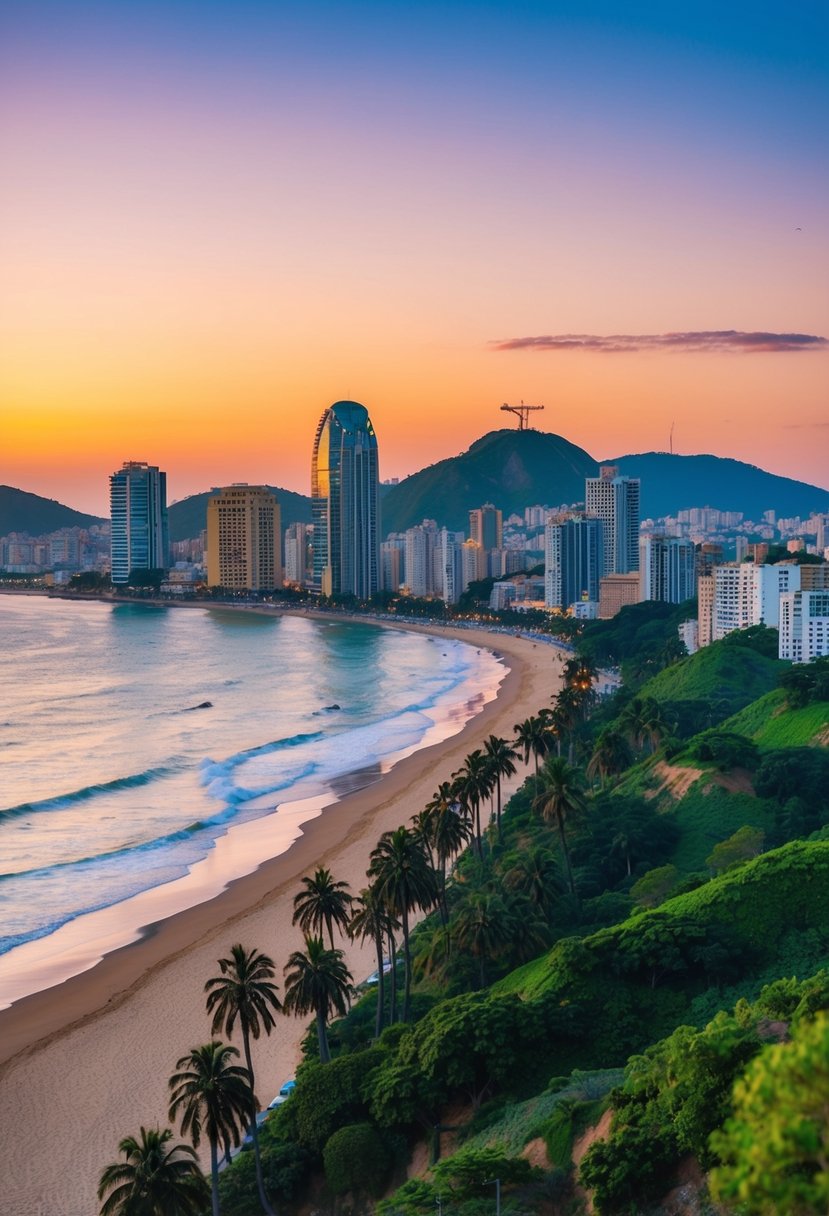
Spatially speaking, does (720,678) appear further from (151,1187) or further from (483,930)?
(151,1187)

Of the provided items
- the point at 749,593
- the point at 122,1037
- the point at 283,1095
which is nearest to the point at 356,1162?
the point at 283,1095

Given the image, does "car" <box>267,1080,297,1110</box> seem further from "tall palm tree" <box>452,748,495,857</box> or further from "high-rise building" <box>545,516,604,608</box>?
"high-rise building" <box>545,516,604,608</box>

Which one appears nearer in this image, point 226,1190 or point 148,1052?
point 226,1190

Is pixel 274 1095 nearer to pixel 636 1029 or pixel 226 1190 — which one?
pixel 226 1190

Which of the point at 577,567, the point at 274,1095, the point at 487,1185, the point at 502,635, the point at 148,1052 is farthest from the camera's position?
the point at 577,567

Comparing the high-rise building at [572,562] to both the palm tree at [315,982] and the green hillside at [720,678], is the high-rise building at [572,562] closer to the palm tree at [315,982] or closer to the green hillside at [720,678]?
the green hillside at [720,678]

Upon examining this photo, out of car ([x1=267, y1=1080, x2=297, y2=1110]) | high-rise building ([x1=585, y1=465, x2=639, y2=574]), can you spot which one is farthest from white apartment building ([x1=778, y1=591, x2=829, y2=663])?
high-rise building ([x1=585, y1=465, x2=639, y2=574])

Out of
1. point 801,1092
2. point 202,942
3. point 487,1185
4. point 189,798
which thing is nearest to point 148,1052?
point 202,942
